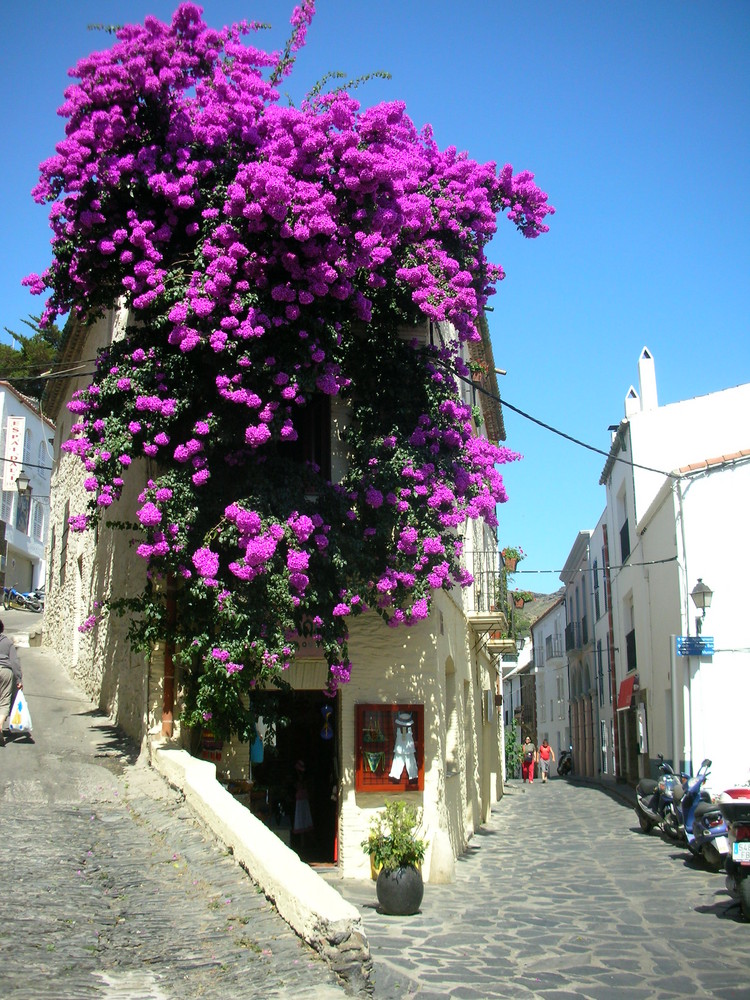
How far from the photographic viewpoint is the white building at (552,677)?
4497 cm

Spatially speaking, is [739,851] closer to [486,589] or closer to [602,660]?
[486,589]

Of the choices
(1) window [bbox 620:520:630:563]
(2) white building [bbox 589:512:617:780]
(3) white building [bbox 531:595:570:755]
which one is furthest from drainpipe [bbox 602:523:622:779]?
(3) white building [bbox 531:595:570:755]

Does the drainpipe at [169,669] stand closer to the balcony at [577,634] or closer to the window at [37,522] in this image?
the balcony at [577,634]

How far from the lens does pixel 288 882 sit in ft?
21.0

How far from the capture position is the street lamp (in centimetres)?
1692

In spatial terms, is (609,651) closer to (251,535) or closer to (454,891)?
(454,891)

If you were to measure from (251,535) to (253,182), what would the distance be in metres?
3.55

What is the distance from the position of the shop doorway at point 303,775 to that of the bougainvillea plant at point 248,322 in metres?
3.12

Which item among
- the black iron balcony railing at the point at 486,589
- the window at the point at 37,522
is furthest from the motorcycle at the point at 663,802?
the window at the point at 37,522

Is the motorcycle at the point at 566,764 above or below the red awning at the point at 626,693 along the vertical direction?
below

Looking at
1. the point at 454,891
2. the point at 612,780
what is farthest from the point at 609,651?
the point at 454,891

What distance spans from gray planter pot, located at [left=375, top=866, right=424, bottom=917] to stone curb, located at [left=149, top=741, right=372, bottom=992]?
7.22ft

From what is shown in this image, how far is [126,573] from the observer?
1346 cm

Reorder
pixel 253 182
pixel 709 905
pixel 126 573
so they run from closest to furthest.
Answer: pixel 253 182 < pixel 709 905 < pixel 126 573
